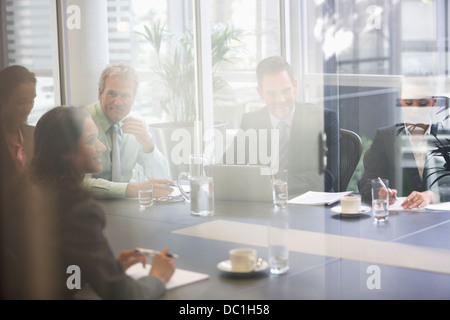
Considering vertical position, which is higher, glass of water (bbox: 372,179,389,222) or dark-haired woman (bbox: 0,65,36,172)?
dark-haired woman (bbox: 0,65,36,172)

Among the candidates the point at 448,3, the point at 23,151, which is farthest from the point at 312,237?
the point at 448,3

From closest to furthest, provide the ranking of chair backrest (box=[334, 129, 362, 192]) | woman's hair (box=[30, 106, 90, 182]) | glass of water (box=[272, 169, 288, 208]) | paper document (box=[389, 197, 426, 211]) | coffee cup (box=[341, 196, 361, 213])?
woman's hair (box=[30, 106, 90, 182]) < glass of water (box=[272, 169, 288, 208]) < coffee cup (box=[341, 196, 361, 213]) < paper document (box=[389, 197, 426, 211]) < chair backrest (box=[334, 129, 362, 192])

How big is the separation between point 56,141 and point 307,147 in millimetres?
719

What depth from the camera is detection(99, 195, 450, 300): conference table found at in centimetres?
128

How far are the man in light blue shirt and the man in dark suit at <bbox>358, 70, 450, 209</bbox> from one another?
1204mm

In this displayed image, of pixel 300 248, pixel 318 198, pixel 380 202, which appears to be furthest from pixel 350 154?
pixel 300 248

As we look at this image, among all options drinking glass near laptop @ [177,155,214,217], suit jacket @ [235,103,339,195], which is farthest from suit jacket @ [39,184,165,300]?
suit jacket @ [235,103,339,195]

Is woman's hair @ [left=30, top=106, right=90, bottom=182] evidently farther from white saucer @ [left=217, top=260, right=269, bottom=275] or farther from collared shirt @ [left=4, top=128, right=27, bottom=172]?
white saucer @ [left=217, top=260, right=269, bottom=275]

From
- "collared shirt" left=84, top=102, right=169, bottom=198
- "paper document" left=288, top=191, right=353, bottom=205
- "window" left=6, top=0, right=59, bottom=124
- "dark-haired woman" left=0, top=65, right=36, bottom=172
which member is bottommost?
"paper document" left=288, top=191, right=353, bottom=205

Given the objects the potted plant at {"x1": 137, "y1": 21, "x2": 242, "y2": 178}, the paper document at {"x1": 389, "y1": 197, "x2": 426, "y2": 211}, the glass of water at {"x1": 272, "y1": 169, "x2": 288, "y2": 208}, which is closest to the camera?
the potted plant at {"x1": 137, "y1": 21, "x2": 242, "y2": 178}

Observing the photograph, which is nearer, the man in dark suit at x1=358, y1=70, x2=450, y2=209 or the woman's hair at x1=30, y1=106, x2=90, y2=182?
the woman's hair at x1=30, y1=106, x2=90, y2=182

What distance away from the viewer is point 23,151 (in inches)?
57.1
